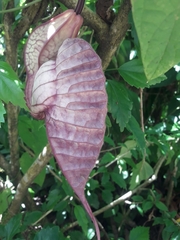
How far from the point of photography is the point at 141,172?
3.68ft

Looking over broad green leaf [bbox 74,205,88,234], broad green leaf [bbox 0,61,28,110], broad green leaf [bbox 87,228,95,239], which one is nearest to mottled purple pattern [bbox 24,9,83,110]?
broad green leaf [bbox 0,61,28,110]

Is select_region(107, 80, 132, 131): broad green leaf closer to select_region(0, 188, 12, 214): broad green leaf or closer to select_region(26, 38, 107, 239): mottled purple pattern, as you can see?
select_region(26, 38, 107, 239): mottled purple pattern

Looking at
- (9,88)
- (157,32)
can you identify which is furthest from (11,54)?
(157,32)

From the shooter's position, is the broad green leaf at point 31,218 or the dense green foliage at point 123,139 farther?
the broad green leaf at point 31,218

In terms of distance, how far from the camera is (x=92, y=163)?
0.36 m

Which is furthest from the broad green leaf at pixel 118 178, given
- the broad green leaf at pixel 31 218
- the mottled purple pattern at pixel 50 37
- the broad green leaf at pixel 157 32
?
the broad green leaf at pixel 157 32

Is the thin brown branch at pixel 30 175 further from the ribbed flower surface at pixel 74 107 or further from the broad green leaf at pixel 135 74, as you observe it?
the ribbed flower surface at pixel 74 107

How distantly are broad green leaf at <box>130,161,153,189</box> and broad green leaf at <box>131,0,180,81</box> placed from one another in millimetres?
865

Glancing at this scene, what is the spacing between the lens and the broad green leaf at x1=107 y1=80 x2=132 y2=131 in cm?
73

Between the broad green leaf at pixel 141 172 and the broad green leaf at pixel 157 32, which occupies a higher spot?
the broad green leaf at pixel 157 32

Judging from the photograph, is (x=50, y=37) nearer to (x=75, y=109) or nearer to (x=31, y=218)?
(x=75, y=109)

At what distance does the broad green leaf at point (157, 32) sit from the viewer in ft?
0.76

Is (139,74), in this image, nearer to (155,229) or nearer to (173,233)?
(173,233)

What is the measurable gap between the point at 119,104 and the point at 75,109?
0.38 meters
